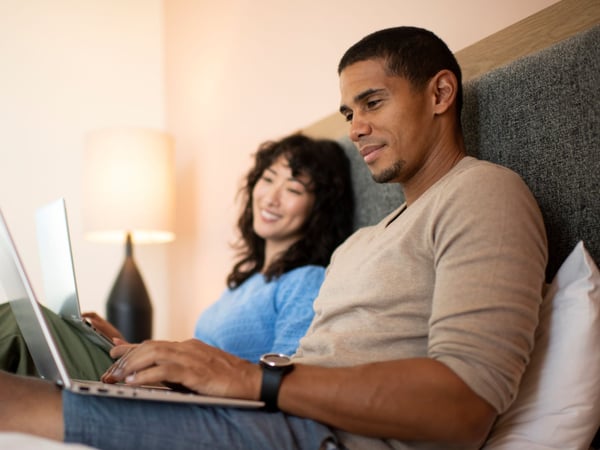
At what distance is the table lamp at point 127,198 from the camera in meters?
2.53

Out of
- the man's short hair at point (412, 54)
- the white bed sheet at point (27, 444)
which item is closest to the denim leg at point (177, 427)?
the white bed sheet at point (27, 444)

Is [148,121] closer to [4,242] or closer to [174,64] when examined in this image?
[174,64]

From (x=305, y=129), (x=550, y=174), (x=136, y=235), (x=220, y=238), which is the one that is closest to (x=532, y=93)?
(x=550, y=174)

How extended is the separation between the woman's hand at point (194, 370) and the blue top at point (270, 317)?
612mm

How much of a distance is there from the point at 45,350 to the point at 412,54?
824 millimetres

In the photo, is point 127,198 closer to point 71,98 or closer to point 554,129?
point 71,98

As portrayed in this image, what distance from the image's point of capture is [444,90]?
113 cm

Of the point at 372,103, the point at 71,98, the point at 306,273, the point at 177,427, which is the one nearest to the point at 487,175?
the point at 372,103

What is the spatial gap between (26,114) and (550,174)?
104 inches

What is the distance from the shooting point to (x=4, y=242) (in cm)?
91

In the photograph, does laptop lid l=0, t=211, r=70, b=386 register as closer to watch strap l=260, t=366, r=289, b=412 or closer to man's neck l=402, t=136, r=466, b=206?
watch strap l=260, t=366, r=289, b=412

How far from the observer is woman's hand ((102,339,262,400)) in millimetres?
846

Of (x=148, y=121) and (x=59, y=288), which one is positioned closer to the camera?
(x=59, y=288)

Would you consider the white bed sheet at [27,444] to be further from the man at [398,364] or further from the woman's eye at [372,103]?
the woman's eye at [372,103]
